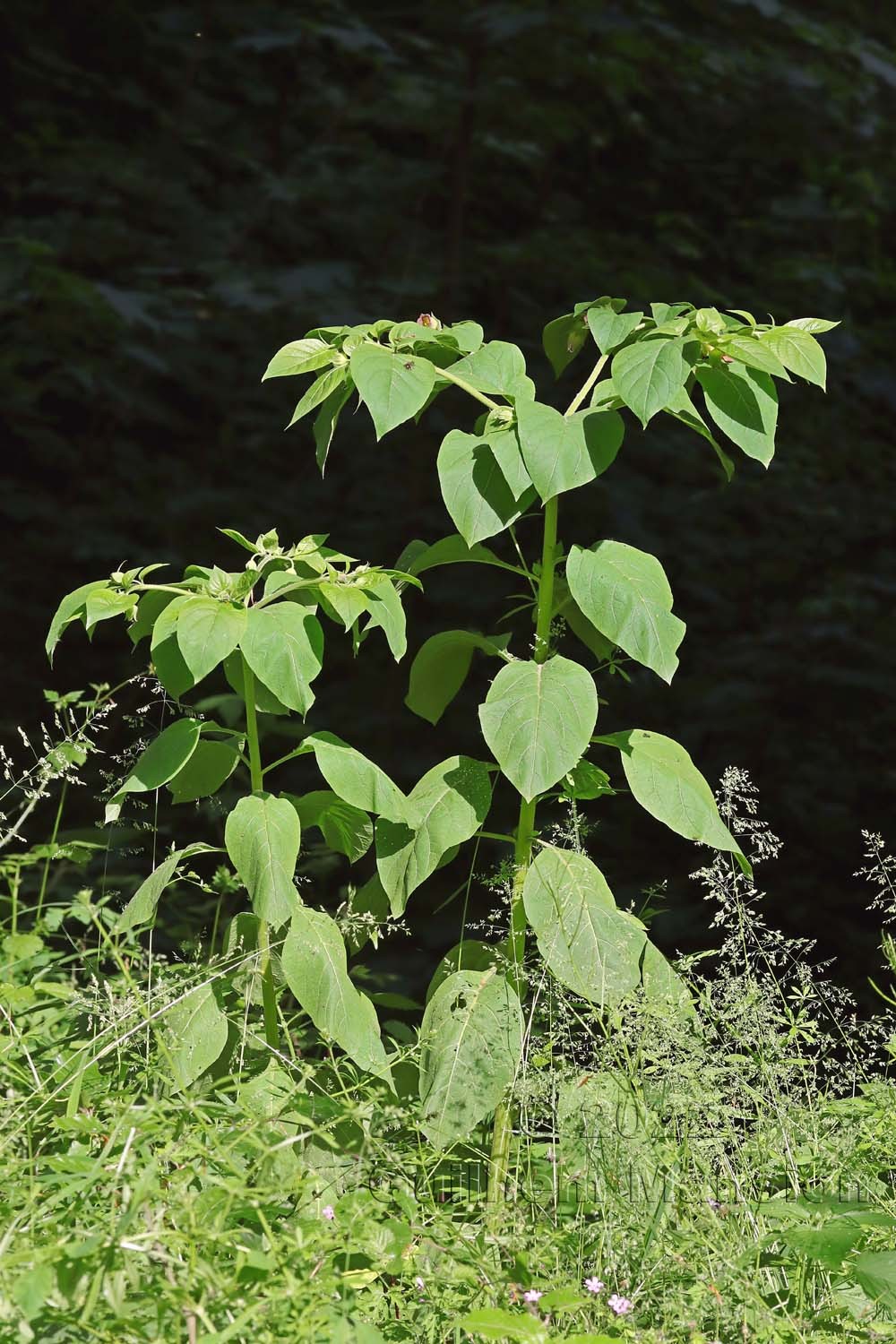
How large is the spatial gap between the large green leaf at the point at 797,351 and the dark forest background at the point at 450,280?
2.26 m

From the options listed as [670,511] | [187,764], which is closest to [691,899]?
[670,511]

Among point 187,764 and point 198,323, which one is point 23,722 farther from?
point 187,764

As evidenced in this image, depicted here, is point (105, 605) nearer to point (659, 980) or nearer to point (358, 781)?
point (358, 781)

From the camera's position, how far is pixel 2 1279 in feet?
3.61

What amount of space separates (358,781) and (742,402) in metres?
0.67

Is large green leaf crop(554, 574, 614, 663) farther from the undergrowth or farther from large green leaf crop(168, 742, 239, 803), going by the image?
large green leaf crop(168, 742, 239, 803)

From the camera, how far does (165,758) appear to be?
5.38 ft

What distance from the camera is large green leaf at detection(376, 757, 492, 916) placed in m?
1.67

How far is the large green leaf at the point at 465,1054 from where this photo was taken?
1.53 metres

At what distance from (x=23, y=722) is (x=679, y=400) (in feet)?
9.39

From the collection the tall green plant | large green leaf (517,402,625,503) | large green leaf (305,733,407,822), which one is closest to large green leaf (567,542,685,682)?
the tall green plant

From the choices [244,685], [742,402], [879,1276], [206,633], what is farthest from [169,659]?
[879,1276]

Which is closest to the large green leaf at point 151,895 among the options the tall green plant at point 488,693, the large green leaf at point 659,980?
the tall green plant at point 488,693

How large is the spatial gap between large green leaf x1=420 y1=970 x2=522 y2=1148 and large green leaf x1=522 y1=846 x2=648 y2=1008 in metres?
0.10
